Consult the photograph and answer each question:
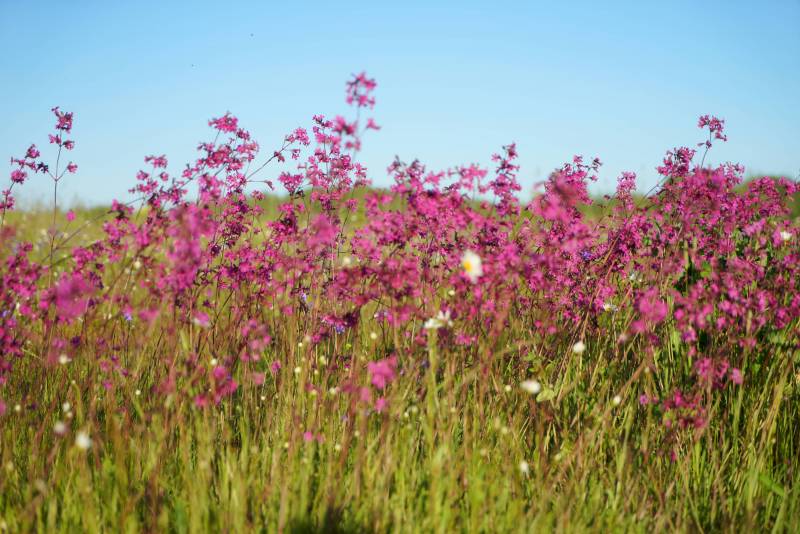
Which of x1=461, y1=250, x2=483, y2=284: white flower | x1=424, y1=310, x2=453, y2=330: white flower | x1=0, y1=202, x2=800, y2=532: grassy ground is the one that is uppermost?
x1=461, y1=250, x2=483, y2=284: white flower

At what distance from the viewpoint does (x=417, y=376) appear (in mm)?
2898

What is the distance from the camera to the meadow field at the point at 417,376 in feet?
7.40

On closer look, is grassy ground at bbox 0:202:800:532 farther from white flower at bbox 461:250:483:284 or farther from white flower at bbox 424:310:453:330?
white flower at bbox 461:250:483:284

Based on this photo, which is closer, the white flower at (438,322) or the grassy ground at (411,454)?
the grassy ground at (411,454)

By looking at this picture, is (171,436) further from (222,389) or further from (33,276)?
(33,276)

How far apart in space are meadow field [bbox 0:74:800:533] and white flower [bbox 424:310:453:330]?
20mm

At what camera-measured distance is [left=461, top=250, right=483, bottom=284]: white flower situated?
2363 millimetres

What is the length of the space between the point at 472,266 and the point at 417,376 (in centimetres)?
71

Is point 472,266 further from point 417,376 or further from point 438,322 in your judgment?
point 417,376

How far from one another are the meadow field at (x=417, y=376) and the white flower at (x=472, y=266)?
→ 0.02m

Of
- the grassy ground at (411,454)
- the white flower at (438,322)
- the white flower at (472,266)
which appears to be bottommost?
the grassy ground at (411,454)

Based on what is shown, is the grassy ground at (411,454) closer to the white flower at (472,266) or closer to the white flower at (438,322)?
the white flower at (438,322)

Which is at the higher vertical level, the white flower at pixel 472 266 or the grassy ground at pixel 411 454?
the white flower at pixel 472 266

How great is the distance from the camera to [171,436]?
263cm
